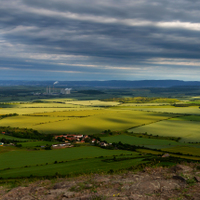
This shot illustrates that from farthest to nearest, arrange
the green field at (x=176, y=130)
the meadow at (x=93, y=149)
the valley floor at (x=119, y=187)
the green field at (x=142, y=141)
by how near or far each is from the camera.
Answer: the green field at (x=176, y=130)
the green field at (x=142, y=141)
the meadow at (x=93, y=149)
the valley floor at (x=119, y=187)

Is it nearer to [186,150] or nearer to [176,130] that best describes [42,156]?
[186,150]

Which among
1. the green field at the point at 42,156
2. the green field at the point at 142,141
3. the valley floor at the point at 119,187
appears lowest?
the green field at the point at 142,141

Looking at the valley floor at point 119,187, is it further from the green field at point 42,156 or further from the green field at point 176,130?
the green field at point 176,130

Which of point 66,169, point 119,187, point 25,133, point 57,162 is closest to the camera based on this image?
point 119,187

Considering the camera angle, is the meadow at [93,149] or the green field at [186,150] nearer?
the meadow at [93,149]

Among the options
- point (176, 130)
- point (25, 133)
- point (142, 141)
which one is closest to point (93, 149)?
point (142, 141)

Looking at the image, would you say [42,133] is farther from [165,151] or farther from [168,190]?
[168,190]

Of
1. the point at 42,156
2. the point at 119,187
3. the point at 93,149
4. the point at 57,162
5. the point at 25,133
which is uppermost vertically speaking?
the point at 119,187

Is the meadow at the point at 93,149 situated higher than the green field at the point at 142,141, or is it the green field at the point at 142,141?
the meadow at the point at 93,149

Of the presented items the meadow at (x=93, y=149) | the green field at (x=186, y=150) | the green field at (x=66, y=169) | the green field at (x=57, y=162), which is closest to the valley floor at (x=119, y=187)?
the green field at (x=66, y=169)

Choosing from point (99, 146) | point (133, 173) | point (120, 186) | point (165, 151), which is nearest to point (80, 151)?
point (99, 146)

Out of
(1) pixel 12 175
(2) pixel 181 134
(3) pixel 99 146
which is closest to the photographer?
(1) pixel 12 175
